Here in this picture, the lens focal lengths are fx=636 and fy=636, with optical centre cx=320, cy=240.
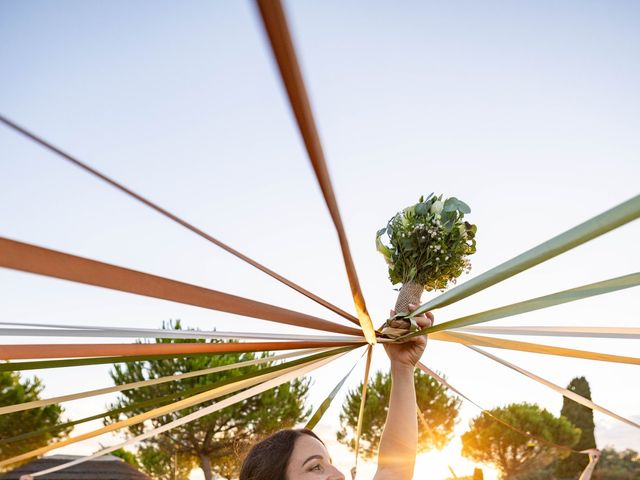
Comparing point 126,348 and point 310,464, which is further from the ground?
point 126,348

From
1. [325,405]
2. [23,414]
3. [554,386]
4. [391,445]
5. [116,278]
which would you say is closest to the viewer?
[116,278]

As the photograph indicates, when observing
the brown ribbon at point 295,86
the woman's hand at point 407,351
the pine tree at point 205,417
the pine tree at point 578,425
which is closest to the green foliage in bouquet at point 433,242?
the woman's hand at point 407,351

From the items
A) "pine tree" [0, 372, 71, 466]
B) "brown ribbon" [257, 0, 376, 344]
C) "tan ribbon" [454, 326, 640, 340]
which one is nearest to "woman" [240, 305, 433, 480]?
"tan ribbon" [454, 326, 640, 340]

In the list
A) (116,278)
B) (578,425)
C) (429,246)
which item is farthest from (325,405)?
(578,425)

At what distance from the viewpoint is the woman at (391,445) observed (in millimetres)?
2941

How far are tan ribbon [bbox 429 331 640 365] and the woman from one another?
246mm

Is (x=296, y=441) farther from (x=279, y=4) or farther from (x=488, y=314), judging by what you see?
(x=279, y=4)

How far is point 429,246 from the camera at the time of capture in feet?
9.34

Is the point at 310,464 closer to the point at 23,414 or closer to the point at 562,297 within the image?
the point at 562,297

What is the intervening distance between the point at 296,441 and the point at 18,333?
1349mm

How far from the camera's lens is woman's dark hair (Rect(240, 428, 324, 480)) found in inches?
117

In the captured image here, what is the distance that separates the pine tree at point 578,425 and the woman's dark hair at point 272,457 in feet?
115

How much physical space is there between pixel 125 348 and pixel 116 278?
3.96ft

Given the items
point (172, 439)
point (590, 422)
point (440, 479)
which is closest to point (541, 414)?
point (590, 422)
